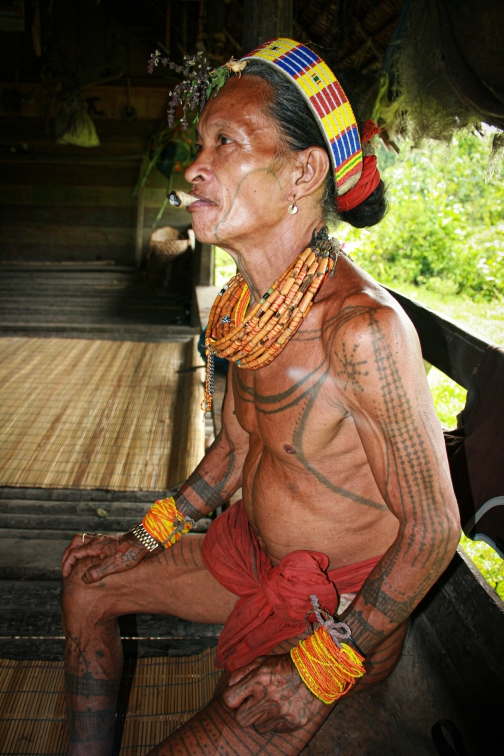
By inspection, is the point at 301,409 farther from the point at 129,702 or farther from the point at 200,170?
the point at 129,702

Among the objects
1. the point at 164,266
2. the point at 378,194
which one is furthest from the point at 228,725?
the point at 164,266

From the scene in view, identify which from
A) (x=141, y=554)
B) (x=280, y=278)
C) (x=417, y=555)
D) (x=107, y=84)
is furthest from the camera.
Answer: (x=107, y=84)

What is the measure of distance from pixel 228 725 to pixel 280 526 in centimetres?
45

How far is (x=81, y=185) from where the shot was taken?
8.70m

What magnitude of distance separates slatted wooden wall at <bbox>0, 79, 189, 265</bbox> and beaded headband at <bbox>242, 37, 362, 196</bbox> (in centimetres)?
714

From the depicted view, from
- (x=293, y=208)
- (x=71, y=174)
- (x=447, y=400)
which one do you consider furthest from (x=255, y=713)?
(x=71, y=174)

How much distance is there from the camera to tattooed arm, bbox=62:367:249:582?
1.66 m

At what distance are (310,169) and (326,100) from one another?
0.50 feet

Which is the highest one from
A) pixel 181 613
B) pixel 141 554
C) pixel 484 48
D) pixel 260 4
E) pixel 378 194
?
pixel 260 4

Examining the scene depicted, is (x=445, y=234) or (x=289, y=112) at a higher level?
(x=289, y=112)

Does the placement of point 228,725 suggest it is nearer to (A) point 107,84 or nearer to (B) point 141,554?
(B) point 141,554

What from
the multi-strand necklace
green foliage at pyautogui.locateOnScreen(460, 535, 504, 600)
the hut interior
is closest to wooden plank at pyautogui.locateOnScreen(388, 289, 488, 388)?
the hut interior

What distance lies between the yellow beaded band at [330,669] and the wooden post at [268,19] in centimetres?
306

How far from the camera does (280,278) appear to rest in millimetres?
1391
